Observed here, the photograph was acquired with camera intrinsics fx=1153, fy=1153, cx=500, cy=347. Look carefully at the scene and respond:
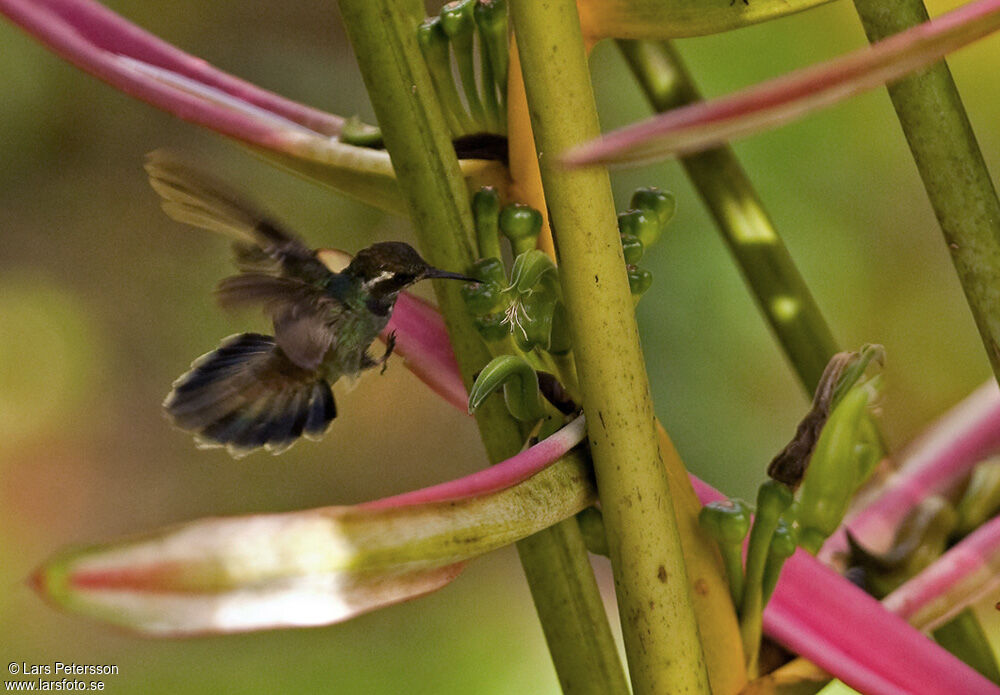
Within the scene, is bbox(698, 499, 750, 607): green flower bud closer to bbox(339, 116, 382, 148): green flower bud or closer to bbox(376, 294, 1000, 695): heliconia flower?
bbox(376, 294, 1000, 695): heliconia flower

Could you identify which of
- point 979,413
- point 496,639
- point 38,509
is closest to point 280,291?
point 979,413

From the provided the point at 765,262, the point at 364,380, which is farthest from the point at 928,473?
the point at 364,380

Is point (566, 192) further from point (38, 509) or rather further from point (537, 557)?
point (38, 509)

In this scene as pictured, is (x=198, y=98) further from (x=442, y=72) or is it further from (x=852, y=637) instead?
(x=852, y=637)

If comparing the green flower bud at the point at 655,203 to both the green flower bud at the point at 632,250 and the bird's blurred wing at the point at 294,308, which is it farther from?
the bird's blurred wing at the point at 294,308

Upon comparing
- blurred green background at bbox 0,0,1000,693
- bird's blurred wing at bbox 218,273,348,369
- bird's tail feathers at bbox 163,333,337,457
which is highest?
blurred green background at bbox 0,0,1000,693

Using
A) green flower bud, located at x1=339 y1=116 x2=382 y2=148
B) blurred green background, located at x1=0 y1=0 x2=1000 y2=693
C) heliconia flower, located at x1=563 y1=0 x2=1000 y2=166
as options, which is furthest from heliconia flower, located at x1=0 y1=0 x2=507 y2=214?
blurred green background, located at x1=0 y1=0 x2=1000 y2=693
